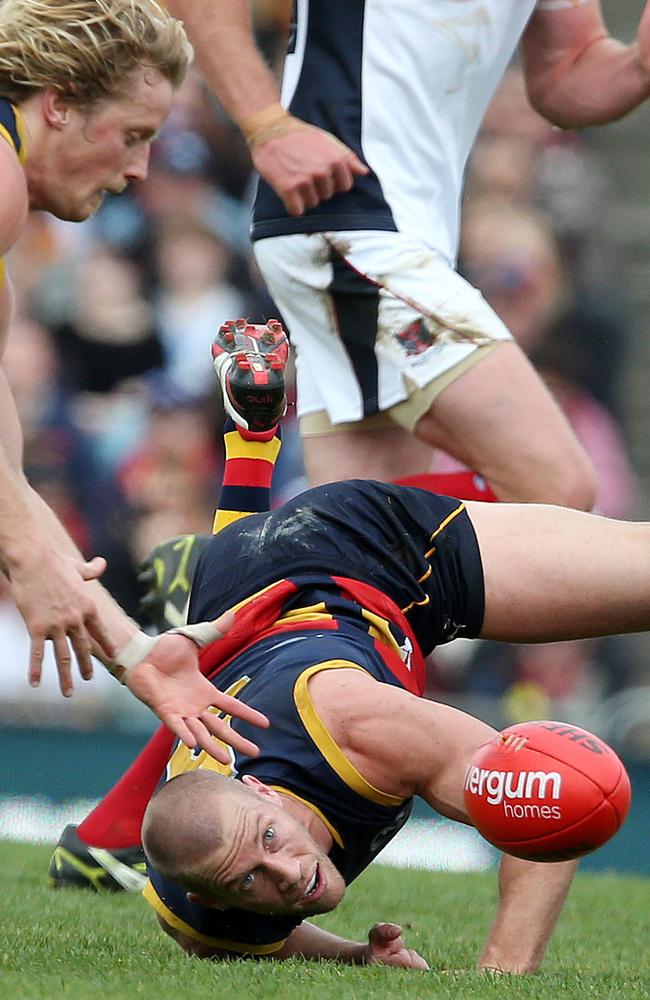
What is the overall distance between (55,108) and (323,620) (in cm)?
122

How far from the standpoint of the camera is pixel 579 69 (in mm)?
4922

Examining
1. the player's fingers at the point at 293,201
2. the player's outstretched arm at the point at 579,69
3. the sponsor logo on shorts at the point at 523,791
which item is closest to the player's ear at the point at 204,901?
the sponsor logo on shorts at the point at 523,791

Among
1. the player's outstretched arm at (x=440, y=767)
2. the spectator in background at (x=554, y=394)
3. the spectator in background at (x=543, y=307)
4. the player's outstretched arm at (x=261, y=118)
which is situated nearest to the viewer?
the player's outstretched arm at (x=440, y=767)

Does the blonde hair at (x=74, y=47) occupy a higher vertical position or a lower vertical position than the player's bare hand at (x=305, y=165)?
higher

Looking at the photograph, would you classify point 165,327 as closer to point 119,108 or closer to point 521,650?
point 521,650

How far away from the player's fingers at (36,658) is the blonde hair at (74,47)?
1161 mm

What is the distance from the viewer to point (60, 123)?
135 inches

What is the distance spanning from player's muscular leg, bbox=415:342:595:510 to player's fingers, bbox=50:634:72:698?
1722mm

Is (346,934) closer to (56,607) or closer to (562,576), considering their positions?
(562,576)

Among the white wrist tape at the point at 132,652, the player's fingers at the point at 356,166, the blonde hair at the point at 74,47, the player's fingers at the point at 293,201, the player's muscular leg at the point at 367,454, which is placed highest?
the blonde hair at the point at 74,47

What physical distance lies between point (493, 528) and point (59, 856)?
1.62 m

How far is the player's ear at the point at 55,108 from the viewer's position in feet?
11.1

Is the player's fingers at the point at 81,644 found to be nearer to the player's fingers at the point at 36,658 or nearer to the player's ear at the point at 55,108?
the player's fingers at the point at 36,658

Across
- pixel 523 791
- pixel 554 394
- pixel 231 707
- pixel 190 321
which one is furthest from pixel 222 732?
pixel 190 321
